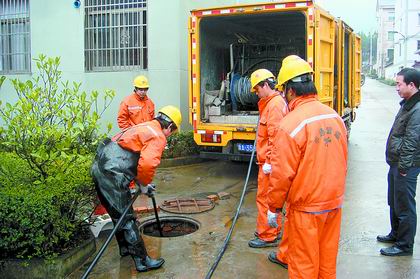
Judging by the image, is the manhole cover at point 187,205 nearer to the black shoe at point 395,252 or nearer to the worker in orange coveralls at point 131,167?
the worker in orange coveralls at point 131,167

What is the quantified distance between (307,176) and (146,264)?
1967 mm

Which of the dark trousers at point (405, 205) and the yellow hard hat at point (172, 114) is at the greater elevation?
the yellow hard hat at point (172, 114)

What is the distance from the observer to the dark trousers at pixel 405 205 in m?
4.35

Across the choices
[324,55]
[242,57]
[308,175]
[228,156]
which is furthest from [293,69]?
[242,57]

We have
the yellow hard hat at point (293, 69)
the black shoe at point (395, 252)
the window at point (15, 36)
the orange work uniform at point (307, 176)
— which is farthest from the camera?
the window at point (15, 36)

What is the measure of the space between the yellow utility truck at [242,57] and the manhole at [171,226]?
6.89 ft

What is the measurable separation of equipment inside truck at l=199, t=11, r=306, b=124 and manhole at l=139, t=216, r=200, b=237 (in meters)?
2.47

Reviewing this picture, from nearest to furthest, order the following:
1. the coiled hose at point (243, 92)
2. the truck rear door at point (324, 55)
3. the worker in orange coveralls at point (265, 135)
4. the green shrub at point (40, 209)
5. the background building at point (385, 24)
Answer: the green shrub at point (40, 209), the worker in orange coveralls at point (265, 135), the truck rear door at point (324, 55), the coiled hose at point (243, 92), the background building at point (385, 24)

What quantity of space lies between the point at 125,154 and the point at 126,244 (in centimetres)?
87

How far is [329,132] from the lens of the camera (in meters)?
3.04

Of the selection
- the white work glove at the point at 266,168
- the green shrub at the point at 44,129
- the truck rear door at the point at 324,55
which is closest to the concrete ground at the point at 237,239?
the white work glove at the point at 266,168

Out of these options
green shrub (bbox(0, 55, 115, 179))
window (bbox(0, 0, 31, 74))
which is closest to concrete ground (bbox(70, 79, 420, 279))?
green shrub (bbox(0, 55, 115, 179))

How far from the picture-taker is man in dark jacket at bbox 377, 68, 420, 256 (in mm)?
4219

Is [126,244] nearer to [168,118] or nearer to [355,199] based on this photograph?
[168,118]
